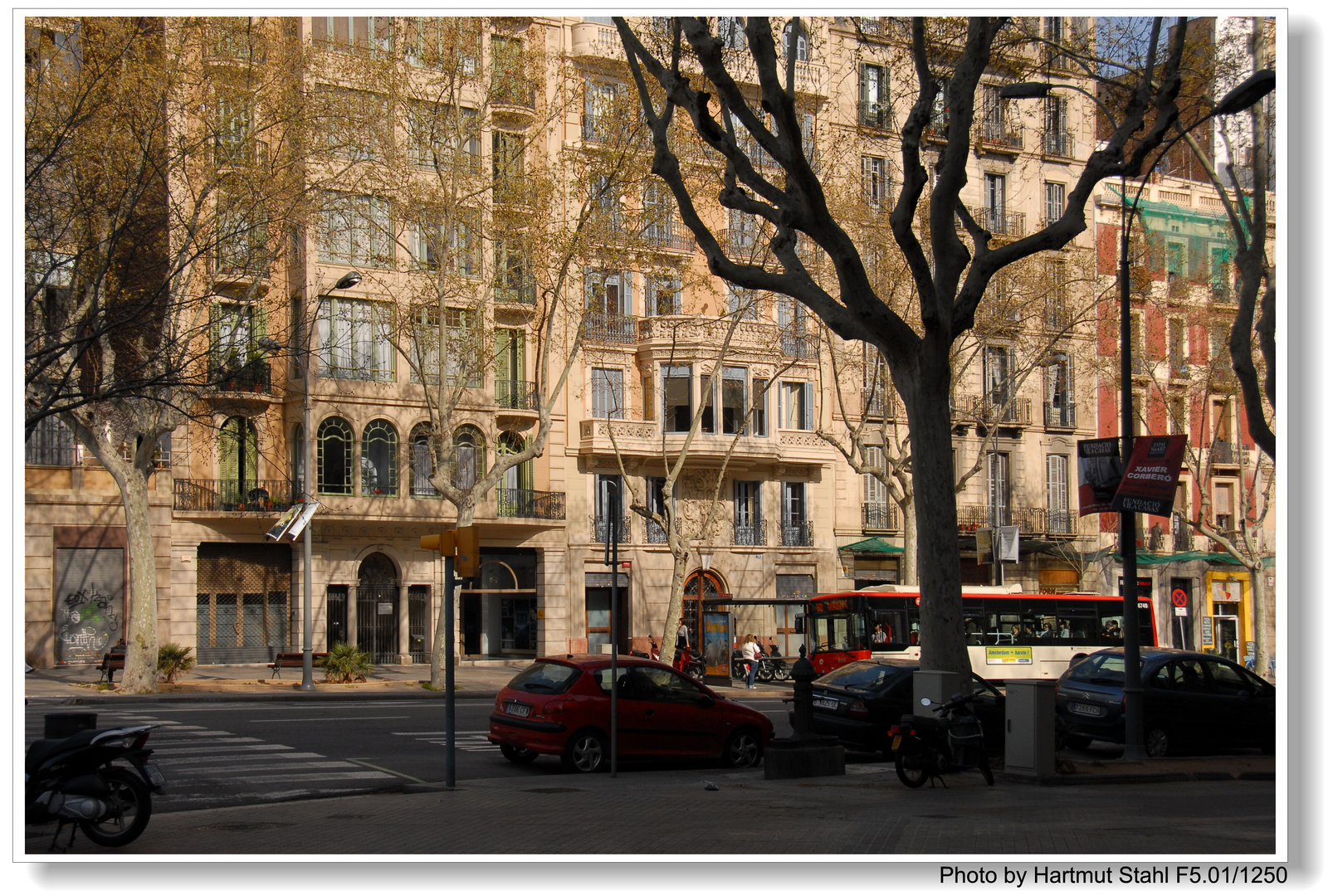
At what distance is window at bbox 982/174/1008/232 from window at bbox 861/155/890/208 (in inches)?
240

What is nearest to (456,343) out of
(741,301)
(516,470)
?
(516,470)

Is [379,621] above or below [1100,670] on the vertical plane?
below

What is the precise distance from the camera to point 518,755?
16953mm

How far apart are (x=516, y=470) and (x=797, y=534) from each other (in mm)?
10292

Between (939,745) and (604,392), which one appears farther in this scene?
(604,392)

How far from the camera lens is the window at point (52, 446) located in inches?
1278

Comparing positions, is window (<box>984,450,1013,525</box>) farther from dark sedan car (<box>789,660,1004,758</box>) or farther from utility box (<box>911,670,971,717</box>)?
utility box (<box>911,670,971,717</box>)

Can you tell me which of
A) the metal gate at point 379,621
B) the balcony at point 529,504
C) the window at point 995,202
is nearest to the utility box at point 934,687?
the metal gate at point 379,621

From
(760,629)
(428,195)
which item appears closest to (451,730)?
(428,195)

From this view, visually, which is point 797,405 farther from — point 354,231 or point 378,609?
point 354,231

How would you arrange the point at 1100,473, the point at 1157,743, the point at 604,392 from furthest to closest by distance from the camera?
the point at 604,392
the point at 1157,743
the point at 1100,473

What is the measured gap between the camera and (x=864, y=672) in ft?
59.6

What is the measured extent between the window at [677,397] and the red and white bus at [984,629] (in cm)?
1124

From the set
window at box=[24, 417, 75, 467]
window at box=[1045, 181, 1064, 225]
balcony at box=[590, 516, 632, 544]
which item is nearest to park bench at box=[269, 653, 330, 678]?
window at box=[24, 417, 75, 467]
